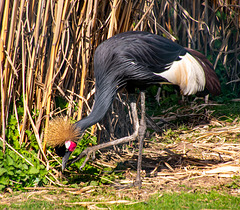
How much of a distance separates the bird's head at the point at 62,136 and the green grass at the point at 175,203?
0.39 m

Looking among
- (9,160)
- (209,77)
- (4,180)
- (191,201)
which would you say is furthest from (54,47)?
(191,201)

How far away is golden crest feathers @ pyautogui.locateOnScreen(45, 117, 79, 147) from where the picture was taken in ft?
10.3

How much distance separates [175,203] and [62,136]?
1.07 metres

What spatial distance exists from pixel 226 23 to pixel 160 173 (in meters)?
3.27

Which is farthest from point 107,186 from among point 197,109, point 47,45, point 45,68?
point 197,109

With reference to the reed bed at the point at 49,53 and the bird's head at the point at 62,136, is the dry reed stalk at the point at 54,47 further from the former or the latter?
the bird's head at the point at 62,136

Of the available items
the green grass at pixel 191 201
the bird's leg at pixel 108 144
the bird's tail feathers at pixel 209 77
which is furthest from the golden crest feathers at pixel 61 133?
the bird's tail feathers at pixel 209 77

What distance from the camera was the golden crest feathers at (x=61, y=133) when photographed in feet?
10.3

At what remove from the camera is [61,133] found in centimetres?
314

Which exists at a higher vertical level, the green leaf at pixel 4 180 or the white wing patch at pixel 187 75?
the white wing patch at pixel 187 75

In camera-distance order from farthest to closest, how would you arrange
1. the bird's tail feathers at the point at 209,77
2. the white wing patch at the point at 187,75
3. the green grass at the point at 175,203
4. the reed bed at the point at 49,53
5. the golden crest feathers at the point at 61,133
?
the bird's tail feathers at the point at 209,77 → the white wing patch at the point at 187,75 → the reed bed at the point at 49,53 → the golden crest feathers at the point at 61,133 → the green grass at the point at 175,203

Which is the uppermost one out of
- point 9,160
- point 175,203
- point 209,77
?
point 209,77

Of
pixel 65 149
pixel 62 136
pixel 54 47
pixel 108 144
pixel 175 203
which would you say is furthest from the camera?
pixel 108 144

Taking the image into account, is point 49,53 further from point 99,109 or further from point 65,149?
point 65,149
